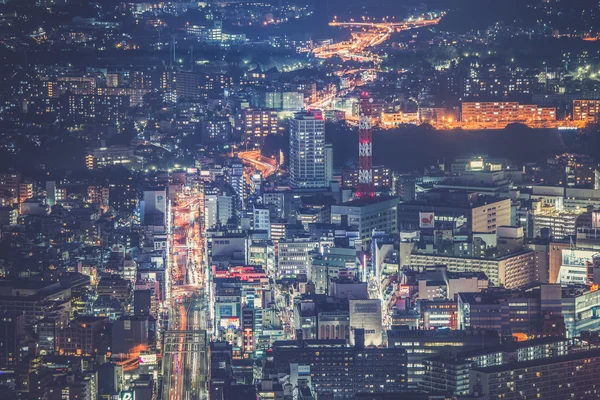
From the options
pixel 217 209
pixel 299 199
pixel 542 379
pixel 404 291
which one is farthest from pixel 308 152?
pixel 542 379

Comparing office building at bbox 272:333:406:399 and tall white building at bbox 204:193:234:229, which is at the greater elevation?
tall white building at bbox 204:193:234:229

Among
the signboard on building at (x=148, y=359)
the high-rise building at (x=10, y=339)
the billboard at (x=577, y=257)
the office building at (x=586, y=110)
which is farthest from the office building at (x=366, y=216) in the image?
the office building at (x=586, y=110)

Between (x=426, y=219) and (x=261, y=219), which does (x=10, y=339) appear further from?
(x=426, y=219)

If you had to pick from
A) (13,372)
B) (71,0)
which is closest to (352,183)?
(13,372)

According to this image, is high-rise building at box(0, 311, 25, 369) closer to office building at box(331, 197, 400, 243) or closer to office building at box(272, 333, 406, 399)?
office building at box(272, 333, 406, 399)

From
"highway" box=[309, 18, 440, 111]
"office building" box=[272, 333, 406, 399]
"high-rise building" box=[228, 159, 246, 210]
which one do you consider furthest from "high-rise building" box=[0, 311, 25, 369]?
"highway" box=[309, 18, 440, 111]

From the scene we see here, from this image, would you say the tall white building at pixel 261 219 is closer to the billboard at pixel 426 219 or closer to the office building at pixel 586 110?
the billboard at pixel 426 219

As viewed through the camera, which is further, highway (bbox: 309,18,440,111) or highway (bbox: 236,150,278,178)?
highway (bbox: 309,18,440,111)
